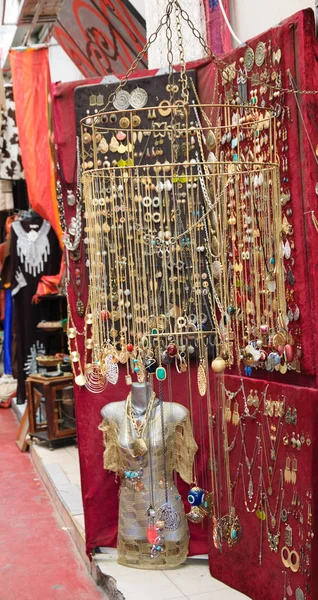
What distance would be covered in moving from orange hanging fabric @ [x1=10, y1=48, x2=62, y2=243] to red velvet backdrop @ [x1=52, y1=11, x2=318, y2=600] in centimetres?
159

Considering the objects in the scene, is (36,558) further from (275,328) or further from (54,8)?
(54,8)

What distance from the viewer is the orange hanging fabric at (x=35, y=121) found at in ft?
17.0

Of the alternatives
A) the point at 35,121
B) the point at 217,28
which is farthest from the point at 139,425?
the point at 35,121

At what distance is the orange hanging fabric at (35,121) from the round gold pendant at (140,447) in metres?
2.13

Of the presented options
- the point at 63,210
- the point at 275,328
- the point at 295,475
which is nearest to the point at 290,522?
the point at 295,475

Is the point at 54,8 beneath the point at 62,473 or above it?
above

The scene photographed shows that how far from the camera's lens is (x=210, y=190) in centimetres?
314

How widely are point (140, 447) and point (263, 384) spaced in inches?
27.9

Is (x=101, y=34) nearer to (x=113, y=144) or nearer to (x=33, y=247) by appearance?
(x=113, y=144)

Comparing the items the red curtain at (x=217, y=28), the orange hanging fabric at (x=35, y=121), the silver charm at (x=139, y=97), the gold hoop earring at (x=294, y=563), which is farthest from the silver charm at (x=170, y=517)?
the orange hanging fabric at (x=35, y=121)

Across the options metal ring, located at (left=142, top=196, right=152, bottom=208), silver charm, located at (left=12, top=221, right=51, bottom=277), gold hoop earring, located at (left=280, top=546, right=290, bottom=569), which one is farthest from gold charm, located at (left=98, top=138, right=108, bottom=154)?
silver charm, located at (left=12, top=221, right=51, bottom=277)

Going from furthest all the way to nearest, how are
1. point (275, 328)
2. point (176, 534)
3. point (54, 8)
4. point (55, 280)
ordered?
point (55, 280), point (54, 8), point (176, 534), point (275, 328)

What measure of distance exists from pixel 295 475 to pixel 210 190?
1.14 meters

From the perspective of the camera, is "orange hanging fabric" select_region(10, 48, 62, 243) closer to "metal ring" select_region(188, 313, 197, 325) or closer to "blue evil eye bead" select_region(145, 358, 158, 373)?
"metal ring" select_region(188, 313, 197, 325)
